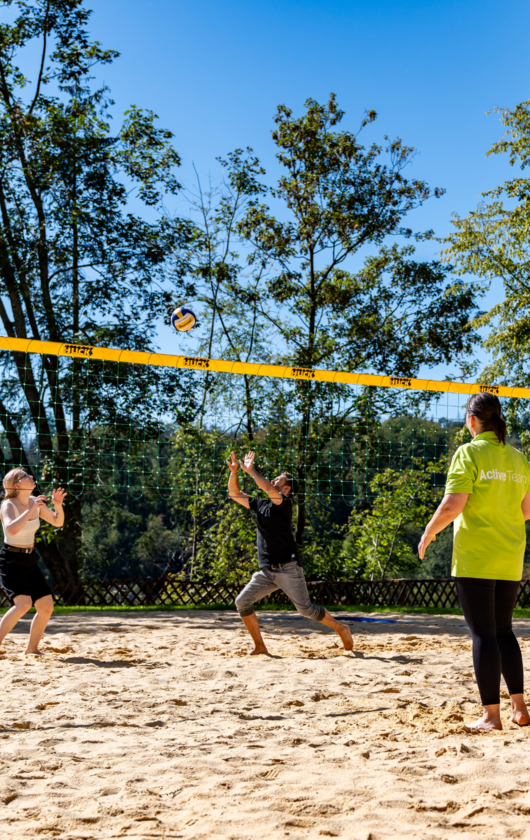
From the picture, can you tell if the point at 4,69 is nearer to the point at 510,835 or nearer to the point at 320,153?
the point at 320,153

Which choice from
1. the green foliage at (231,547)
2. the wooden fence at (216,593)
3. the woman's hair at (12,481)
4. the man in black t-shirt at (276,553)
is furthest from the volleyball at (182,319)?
the green foliage at (231,547)

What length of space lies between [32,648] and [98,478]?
263 inches

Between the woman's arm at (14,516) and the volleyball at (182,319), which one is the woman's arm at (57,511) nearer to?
the woman's arm at (14,516)

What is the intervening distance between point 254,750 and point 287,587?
2.45 meters

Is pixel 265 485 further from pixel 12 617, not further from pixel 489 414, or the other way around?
pixel 489 414

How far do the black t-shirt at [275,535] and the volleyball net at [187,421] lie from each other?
555 centimetres

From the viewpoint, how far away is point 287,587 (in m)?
5.38

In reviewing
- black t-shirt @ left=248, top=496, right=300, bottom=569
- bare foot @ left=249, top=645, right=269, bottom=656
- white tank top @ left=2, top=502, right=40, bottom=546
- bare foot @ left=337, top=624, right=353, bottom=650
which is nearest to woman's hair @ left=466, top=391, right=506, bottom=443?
black t-shirt @ left=248, top=496, right=300, bottom=569

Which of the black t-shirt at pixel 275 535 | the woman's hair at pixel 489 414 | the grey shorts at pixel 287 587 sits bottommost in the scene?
the grey shorts at pixel 287 587

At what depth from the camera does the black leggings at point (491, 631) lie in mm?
3129

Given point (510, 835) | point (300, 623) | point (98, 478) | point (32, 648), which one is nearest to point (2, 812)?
point (510, 835)

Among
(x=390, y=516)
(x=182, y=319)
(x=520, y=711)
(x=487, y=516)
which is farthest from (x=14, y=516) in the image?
(x=390, y=516)

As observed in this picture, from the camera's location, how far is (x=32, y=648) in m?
5.58

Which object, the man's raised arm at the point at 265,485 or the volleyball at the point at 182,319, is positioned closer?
the man's raised arm at the point at 265,485
